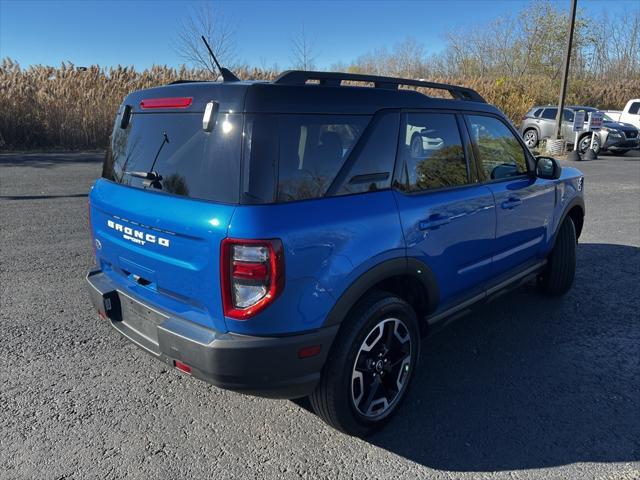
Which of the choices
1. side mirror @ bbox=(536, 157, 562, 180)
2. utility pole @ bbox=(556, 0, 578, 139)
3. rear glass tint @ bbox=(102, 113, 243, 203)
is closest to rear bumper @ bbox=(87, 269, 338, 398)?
rear glass tint @ bbox=(102, 113, 243, 203)

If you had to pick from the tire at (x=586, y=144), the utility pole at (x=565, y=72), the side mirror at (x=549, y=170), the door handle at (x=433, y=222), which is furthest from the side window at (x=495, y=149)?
the tire at (x=586, y=144)

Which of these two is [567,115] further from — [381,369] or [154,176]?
[154,176]

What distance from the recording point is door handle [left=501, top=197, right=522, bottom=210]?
3.58 metres

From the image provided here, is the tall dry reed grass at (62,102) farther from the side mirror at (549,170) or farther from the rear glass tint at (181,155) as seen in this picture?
the side mirror at (549,170)

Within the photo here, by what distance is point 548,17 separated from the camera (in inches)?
1222

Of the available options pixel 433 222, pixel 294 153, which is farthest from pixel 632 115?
pixel 294 153

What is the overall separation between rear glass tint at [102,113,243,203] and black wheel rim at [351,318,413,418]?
44.9 inches

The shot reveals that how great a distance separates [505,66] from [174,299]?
3897 centimetres

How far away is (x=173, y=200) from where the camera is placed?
2377 millimetres

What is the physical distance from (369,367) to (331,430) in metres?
0.45

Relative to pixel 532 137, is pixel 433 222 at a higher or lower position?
lower

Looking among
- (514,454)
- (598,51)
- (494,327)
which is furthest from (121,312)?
(598,51)

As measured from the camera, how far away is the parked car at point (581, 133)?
17.9 metres

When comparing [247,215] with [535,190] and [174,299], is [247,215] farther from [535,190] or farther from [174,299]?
[535,190]
